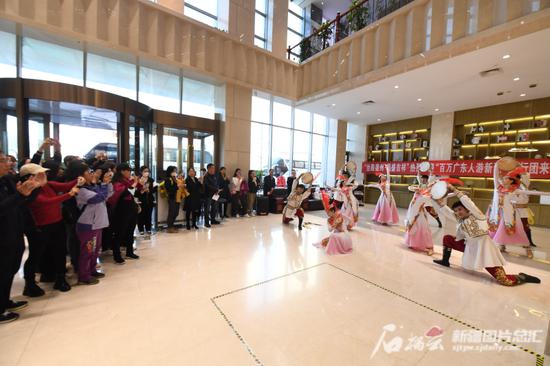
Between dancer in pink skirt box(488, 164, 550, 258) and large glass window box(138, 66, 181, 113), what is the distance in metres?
8.03

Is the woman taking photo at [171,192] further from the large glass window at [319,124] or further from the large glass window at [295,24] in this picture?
the large glass window at [295,24]

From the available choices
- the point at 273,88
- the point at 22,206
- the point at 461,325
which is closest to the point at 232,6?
the point at 273,88

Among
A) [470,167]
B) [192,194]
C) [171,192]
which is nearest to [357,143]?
[470,167]

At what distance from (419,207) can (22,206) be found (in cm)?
554

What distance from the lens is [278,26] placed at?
870 cm

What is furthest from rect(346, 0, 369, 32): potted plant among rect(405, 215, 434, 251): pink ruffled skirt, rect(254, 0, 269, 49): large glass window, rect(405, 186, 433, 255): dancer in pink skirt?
rect(405, 215, 434, 251): pink ruffled skirt

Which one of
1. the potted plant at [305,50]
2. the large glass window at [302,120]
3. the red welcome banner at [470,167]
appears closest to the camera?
the red welcome banner at [470,167]

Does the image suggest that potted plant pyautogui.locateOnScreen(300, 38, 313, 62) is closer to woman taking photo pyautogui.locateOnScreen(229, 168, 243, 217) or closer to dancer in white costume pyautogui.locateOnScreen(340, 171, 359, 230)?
woman taking photo pyautogui.locateOnScreen(229, 168, 243, 217)

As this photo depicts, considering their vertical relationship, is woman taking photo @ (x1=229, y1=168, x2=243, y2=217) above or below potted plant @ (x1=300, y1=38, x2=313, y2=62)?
A: below

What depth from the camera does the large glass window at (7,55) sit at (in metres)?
4.88

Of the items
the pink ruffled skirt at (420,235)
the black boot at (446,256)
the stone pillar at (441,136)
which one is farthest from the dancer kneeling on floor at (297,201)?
the stone pillar at (441,136)

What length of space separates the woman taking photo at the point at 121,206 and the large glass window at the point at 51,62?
3980mm

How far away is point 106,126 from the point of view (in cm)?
534

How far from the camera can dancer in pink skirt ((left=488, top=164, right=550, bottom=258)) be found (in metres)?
4.12
